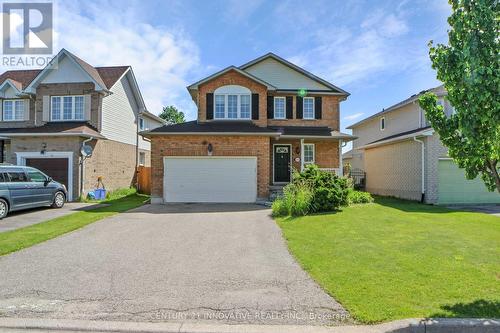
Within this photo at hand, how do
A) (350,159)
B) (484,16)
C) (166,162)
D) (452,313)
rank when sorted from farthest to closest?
1. (350,159)
2. (166,162)
3. (484,16)
4. (452,313)

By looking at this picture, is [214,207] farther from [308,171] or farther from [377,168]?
[377,168]

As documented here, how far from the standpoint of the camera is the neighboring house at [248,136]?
1594 centimetres

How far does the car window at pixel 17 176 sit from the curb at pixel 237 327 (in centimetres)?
→ 1002

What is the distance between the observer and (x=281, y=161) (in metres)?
18.7

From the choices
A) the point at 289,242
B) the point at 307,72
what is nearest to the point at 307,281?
the point at 289,242

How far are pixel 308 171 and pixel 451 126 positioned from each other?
859cm

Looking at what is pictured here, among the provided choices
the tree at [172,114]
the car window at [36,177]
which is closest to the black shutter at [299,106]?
the car window at [36,177]

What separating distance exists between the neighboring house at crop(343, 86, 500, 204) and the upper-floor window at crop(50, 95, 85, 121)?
18.0 m

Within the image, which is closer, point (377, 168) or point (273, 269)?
point (273, 269)

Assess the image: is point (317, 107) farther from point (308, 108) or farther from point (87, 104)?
point (87, 104)

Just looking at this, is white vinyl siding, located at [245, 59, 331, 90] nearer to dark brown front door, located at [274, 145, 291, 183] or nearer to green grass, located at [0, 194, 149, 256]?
dark brown front door, located at [274, 145, 291, 183]

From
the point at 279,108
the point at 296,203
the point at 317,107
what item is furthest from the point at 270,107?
the point at 296,203

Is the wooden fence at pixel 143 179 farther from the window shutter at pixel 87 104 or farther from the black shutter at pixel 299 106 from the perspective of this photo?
the black shutter at pixel 299 106

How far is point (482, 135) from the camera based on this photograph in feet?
14.8
